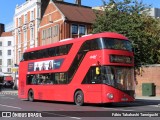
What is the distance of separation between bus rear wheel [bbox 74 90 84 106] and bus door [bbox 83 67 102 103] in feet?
1.97

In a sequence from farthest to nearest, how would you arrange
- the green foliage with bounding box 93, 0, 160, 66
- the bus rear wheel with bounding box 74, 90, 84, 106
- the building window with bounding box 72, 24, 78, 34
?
the building window with bounding box 72, 24, 78, 34 < the green foliage with bounding box 93, 0, 160, 66 < the bus rear wheel with bounding box 74, 90, 84, 106

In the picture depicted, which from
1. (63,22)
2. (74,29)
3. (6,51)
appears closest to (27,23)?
(74,29)

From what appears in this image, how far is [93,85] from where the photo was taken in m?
22.4

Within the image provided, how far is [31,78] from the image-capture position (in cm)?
2906

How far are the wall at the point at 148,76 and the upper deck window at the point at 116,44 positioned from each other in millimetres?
12059

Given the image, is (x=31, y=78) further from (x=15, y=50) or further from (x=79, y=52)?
(x=15, y=50)

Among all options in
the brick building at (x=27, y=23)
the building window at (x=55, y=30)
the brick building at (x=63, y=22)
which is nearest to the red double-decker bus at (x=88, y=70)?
the brick building at (x=63, y=22)

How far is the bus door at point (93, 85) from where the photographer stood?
2198cm

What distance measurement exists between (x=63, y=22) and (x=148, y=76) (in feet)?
78.0

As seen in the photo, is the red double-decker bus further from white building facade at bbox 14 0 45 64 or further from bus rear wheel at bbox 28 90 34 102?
white building facade at bbox 14 0 45 64

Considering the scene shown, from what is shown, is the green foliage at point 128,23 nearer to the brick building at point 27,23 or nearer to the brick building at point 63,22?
the brick building at point 63,22

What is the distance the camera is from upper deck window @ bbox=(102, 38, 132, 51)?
2202cm

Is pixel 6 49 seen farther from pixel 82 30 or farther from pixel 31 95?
pixel 31 95

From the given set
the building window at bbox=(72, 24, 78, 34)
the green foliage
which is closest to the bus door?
the green foliage
